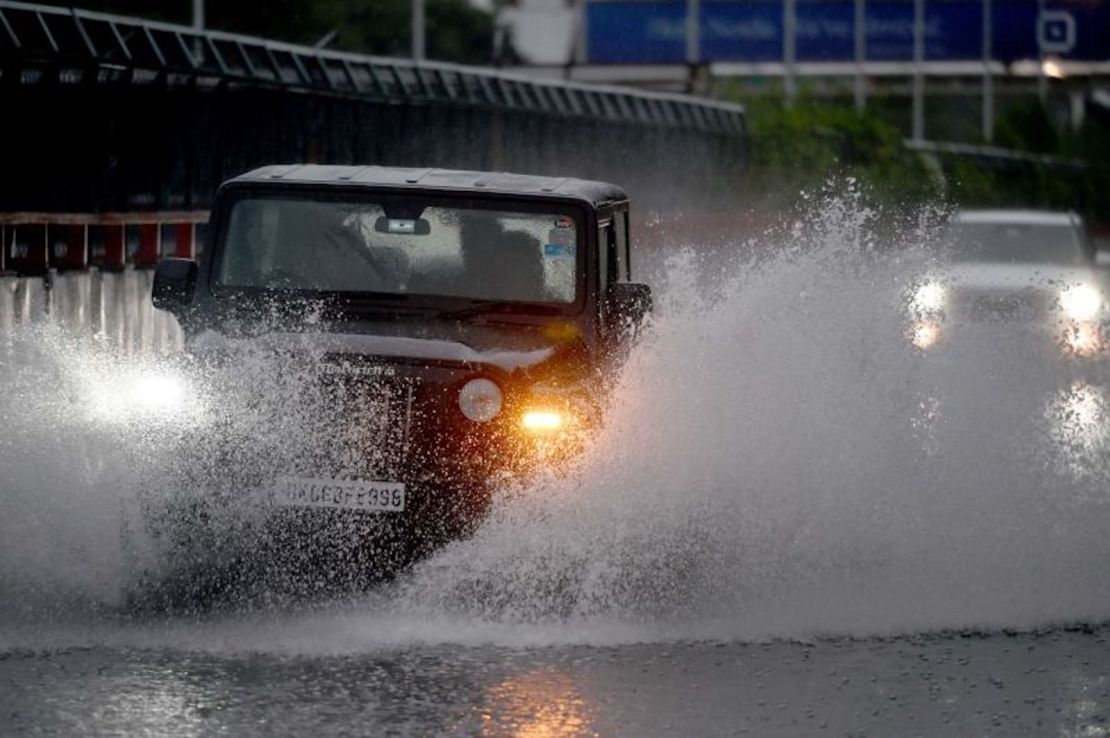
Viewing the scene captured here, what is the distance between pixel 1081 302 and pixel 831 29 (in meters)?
66.9

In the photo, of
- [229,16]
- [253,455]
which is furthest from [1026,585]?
[229,16]

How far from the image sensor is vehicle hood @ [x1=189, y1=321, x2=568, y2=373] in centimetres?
1035

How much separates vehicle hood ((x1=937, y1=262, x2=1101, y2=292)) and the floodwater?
9.42m

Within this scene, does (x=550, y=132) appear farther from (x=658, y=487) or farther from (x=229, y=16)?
(x=229, y=16)

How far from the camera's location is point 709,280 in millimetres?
22703

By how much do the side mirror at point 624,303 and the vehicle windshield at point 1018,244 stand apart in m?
14.1

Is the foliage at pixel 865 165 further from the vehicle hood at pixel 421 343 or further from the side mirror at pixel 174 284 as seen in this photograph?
the vehicle hood at pixel 421 343

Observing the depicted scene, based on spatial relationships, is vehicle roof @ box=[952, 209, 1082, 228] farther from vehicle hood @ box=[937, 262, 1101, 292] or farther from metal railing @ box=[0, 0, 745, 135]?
metal railing @ box=[0, 0, 745, 135]

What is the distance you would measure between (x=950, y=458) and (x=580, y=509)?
2.80m

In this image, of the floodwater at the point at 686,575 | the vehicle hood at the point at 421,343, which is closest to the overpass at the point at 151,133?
the floodwater at the point at 686,575

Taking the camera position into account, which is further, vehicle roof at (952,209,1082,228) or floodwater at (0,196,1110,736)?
vehicle roof at (952,209,1082,228)

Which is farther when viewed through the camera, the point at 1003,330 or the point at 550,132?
the point at 550,132

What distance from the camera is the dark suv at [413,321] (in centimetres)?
1005

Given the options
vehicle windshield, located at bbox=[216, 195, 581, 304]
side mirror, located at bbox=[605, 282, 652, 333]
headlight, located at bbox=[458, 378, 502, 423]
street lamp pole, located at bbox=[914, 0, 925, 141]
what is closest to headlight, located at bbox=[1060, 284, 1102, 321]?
side mirror, located at bbox=[605, 282, 652, 333]
